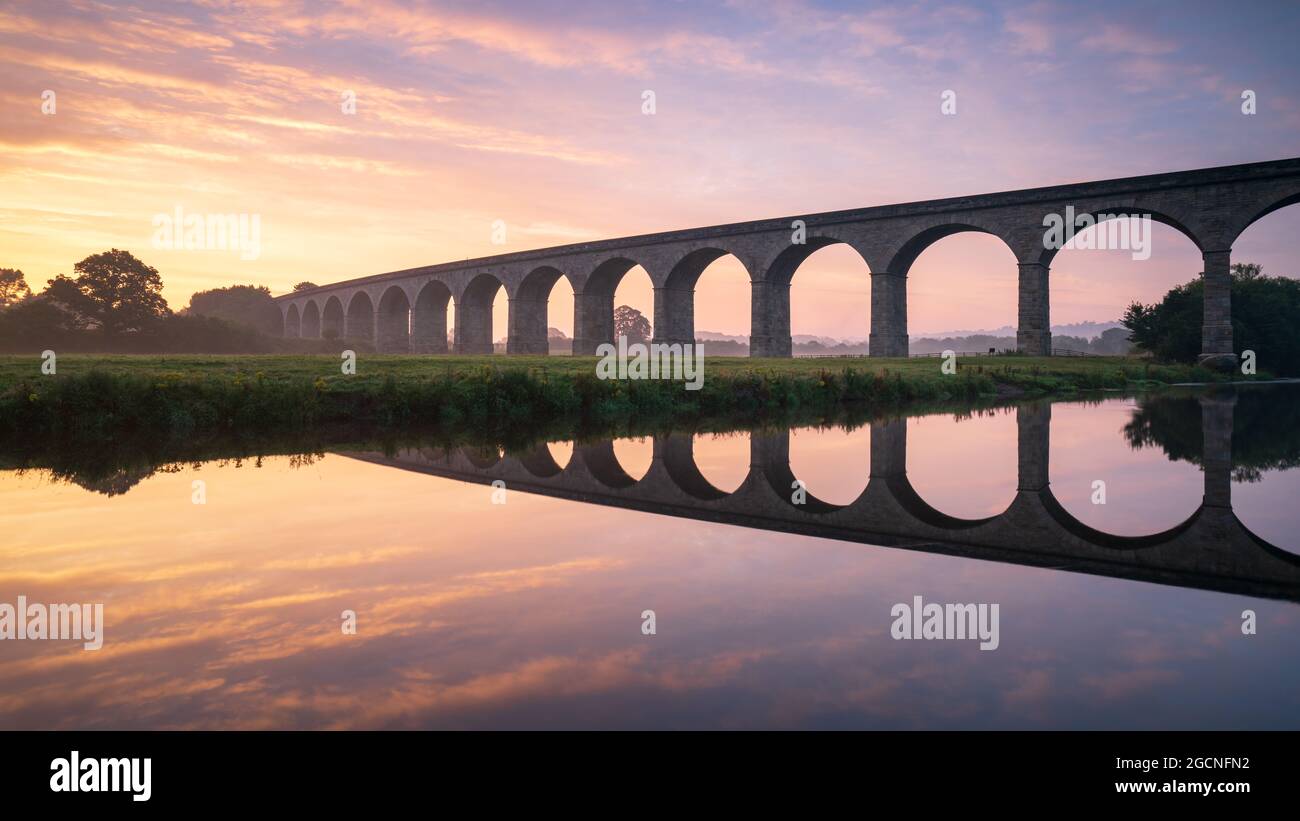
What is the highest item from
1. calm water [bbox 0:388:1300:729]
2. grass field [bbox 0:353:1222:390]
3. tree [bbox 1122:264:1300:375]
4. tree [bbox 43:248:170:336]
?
tree [bbox 43:248:170:336]

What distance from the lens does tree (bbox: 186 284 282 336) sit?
101250 millimetres

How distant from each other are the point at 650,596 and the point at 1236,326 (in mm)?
47095

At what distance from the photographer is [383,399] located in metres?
15.1

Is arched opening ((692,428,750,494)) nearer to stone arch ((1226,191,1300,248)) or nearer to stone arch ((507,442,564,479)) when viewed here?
stone arch ((507,442,564,479))

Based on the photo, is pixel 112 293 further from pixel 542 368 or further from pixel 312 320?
pixel 312 320

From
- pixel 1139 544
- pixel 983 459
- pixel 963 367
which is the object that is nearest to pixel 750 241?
pixel 963 367

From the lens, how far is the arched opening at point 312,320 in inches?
3580

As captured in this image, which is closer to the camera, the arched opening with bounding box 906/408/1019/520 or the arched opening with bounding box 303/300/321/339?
the arched opening with bounding box 906/408/1019/520

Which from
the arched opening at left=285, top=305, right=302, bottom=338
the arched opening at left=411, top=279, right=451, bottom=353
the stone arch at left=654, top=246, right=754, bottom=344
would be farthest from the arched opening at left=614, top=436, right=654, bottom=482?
the arched opening at left=285, top=305, right=302, bottom=338

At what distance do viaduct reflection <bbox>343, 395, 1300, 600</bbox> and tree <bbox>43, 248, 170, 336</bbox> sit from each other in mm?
44406

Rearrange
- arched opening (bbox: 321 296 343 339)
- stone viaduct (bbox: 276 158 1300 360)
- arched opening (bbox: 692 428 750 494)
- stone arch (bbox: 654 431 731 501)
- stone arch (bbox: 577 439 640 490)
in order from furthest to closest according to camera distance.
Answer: arched opening (bbox: 321 296 343 339)
stone viaduct (bbox: 276 158 1300 360)
arched opening (bbox: 692 428 750 494)
stone arch (bbox: 577 439 640 490)
stone arch (bbox: 654 431 731 501)

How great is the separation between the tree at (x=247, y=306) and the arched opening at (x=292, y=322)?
2.00 meters

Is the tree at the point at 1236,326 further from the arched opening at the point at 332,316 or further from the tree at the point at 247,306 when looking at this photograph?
the tree at the point at 247,306

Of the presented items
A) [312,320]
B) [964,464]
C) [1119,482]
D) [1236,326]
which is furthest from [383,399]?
[312,320]
